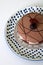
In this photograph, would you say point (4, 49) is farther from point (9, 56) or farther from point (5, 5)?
point (5, 5)

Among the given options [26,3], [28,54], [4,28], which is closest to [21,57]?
[28,54]

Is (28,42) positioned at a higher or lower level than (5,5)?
lower

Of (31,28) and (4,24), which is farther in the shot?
(4,24)
